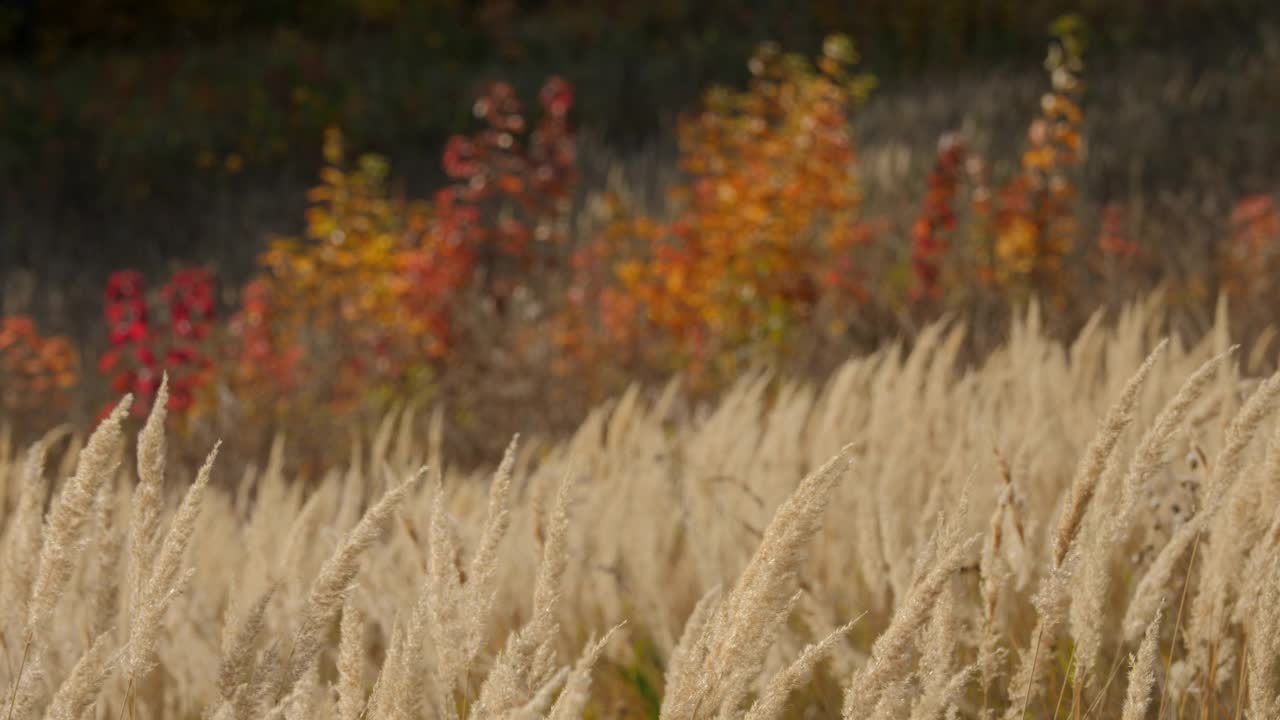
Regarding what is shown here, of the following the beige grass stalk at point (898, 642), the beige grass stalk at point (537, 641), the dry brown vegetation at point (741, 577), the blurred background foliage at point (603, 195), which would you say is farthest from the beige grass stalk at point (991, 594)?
the blurred background foliage at point (603, 195)

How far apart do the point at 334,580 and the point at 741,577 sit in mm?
300

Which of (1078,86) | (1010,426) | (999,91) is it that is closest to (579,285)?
(1078,86)

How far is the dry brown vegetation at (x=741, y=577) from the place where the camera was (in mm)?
998

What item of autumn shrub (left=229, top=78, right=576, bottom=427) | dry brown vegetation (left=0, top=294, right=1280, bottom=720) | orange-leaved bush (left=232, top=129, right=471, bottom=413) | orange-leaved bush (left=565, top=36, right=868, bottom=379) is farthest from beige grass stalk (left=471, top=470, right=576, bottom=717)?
orange-leaved bush (left=232, top=129, right=471, bottom=413)

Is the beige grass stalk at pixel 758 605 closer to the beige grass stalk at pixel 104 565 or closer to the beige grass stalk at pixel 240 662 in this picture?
the beige grass stalk at pixel 240 662

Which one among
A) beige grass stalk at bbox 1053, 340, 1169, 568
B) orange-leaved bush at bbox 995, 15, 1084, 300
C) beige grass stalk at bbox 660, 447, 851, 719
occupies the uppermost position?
orange-leaved bush at bbox 995, 15, 1084, 300

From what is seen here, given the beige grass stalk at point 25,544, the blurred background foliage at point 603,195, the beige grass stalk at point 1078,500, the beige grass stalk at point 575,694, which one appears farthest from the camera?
the blurred background foliage at point 603,195

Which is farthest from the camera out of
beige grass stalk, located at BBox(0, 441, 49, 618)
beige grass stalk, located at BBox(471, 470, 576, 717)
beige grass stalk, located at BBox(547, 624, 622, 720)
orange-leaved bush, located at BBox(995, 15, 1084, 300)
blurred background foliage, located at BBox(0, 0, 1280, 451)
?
blurred background foliage, located at BBox(0, 0, 1280, 451)

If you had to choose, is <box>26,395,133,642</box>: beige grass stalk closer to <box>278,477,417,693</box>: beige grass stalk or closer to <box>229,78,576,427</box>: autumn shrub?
<box>278,477,417,693</box>: beige grass stalk

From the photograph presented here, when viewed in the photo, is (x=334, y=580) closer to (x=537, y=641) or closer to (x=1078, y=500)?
(x=537, y=641)

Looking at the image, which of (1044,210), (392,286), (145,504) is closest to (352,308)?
(392,286)

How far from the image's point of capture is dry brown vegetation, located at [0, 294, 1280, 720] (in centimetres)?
100

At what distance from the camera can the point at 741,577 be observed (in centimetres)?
95

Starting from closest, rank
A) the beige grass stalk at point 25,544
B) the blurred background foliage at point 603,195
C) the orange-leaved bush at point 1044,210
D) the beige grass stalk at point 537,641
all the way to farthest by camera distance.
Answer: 1. the beige grass stalk at point 537,641
2. the beige grass stalk at point 25,544
3. the orange-leaved bush at point 1044,210
4. the blurred background foliage at point 603,195
